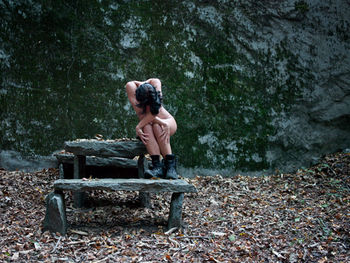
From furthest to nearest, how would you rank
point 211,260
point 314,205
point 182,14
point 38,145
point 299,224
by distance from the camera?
1. point 182,14
2. point 38,145
3. point 314,205
4. point 299,224
5. point 211,260

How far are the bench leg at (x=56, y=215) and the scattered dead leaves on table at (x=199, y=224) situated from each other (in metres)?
0.07

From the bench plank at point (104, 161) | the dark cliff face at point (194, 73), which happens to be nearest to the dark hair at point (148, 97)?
the bench plank at point (104, 161)

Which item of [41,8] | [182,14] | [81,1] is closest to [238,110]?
[182,14]

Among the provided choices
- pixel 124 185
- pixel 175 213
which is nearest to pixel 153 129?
pixel 124 185

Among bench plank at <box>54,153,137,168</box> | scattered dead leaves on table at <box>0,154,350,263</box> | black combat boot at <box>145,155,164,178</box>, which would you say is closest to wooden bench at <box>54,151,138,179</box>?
bench plank at <box>54,153,137,168</box>

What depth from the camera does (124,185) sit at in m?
3.30

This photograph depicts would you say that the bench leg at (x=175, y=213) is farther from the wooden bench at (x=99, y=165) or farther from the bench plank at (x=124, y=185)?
the wooden bench at (x=99, y=165)

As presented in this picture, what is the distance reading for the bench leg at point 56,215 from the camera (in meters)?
3.28

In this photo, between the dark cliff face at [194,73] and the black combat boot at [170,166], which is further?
the dark cliff face at [194,73]

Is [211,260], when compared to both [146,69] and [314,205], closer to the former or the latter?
[314,205]

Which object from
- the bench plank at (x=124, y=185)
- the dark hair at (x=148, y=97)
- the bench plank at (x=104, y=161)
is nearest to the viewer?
the bench plank at (x=124, y=185)

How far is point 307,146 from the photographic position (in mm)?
5719

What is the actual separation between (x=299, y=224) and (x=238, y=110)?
7.30 ft

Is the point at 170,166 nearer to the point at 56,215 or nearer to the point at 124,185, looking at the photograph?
the point at 124,185
